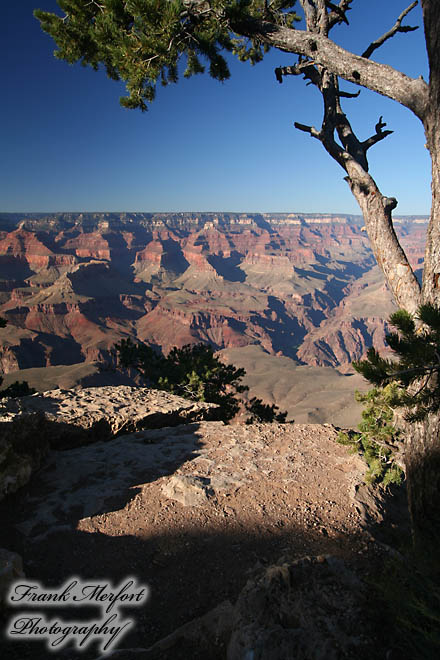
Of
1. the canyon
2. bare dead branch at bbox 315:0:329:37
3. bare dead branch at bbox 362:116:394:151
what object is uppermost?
bare dead branch at bbox 315:0:329:37

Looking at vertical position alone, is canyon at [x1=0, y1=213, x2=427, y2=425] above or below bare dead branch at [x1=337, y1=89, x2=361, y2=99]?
below

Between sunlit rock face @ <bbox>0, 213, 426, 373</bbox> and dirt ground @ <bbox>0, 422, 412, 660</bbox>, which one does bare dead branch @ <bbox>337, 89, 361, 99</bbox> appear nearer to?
dirt ground @ <bbox>0, 422, 412, 660</bbox>

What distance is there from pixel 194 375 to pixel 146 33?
11.0m

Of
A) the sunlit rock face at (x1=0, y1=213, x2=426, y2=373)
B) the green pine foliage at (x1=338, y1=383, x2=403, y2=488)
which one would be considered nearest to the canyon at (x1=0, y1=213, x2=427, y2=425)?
the sunlit rock face at (x1=0, y1=213, x2=426, y2=373)

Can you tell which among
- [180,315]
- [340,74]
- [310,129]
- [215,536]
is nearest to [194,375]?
[215,536]

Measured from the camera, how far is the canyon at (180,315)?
65438mm

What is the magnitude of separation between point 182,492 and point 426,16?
660 cm

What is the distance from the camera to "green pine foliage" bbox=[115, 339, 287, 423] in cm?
1359

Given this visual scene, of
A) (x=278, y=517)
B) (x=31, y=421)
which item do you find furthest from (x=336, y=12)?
(x=31, y=421)

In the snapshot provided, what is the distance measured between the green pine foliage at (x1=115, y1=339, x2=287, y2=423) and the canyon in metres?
1.53

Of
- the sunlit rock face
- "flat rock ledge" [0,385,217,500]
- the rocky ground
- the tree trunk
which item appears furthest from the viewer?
the sunlit rock face

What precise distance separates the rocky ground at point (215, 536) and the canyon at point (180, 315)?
9.81 metres

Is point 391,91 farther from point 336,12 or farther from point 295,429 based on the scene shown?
point 295,429

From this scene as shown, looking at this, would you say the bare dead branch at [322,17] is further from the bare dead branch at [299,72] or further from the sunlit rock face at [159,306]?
the sunlit rock face at [159,306]
